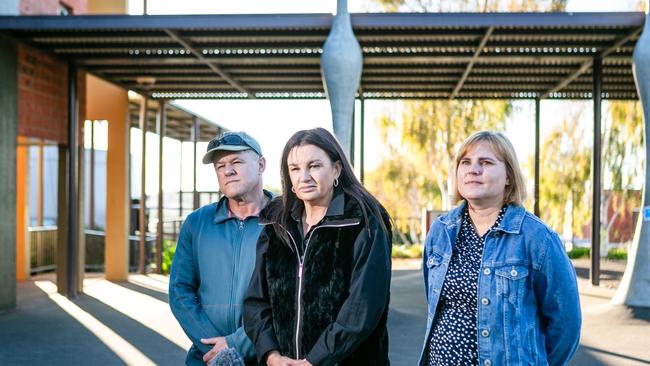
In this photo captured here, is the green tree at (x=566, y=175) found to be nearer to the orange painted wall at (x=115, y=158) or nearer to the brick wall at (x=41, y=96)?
the orange painted wall at (x=115, y=158)

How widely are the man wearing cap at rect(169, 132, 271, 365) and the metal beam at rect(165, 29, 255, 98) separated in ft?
23.5

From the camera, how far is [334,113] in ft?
31.4

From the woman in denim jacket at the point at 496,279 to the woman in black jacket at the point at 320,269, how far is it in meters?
0.24

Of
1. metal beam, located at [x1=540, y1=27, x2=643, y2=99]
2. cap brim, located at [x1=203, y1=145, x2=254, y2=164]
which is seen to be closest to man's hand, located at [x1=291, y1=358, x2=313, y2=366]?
cap brim, located at [x1=203, y1=145, x2=254, y2=164]

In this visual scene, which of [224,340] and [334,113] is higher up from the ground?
[334,113]

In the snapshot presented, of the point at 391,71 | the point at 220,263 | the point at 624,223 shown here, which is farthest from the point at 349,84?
the point at 624,223

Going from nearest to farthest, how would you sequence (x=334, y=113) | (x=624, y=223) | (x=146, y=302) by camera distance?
(x=334, y=113) → (x=146, y=302) → (x=624, y=223)

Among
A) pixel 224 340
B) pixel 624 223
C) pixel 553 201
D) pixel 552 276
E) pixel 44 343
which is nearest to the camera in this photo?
pixel 552 276

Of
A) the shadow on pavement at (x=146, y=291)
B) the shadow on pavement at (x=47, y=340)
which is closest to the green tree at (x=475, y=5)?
the shadow on pavement at (x=146, y=291)

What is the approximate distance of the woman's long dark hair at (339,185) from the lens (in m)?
2.78

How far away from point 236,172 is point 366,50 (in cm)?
846

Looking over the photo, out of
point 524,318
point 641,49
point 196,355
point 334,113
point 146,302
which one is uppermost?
point 641,49

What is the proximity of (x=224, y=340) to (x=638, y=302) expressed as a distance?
8377mm

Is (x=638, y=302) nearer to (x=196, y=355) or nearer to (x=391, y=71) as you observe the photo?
(x=391, y=71)
